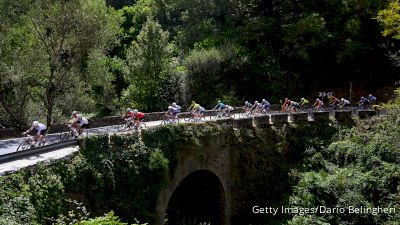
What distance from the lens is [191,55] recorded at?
37.5 m

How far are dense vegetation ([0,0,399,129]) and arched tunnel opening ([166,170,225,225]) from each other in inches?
347

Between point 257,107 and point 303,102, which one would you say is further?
point 303,102

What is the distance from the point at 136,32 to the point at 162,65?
26.8 m

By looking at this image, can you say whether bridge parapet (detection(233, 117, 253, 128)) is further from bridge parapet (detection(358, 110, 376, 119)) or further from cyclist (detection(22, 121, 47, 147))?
cyclist (detection(22, 121, 47, 147))

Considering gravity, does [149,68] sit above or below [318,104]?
above

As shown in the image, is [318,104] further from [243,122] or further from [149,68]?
[149,68]

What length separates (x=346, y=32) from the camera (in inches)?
1694

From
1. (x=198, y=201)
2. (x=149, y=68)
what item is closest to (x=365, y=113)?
(x=198, y=201)

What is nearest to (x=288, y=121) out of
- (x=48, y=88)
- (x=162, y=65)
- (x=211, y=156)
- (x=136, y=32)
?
(x=211, y=156)

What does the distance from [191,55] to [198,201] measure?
16.0 metres

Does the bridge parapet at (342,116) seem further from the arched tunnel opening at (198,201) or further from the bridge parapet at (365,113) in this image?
the arched tunnel opening at (198,201)

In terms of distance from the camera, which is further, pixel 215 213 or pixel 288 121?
pixel 288 121

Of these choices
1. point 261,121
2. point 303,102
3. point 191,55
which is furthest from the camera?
point 191,55

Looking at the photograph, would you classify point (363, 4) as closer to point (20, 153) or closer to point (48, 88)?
point (48, 88)
